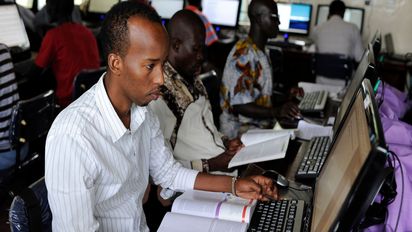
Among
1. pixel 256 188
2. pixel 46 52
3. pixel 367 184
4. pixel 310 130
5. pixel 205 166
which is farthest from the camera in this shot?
pixel 46 52

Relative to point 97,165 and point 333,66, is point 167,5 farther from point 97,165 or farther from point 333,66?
point 97,165

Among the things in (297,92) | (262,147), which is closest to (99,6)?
(297,92)

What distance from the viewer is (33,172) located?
2.48m

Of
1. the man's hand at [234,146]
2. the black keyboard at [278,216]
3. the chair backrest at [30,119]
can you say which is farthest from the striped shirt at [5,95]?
the black keyboard at [278,216]

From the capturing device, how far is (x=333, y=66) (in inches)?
175

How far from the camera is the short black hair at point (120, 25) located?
109 centimetres

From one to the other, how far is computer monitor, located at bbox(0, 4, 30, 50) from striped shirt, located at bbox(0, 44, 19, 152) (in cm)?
73

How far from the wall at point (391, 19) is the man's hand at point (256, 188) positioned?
3.96 meters

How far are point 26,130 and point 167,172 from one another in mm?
1108

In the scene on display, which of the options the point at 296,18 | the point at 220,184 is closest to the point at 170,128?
the point at 220,184

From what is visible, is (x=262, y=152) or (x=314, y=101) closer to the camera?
(x=262, y=152)

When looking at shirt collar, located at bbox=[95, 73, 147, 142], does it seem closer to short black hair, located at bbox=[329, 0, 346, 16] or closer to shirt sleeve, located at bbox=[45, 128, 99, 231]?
shirt sleeve, located at bbox=[45, 128, 99, 231]

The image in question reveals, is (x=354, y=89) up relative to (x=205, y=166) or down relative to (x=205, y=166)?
up

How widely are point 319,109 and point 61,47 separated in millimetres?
1801
